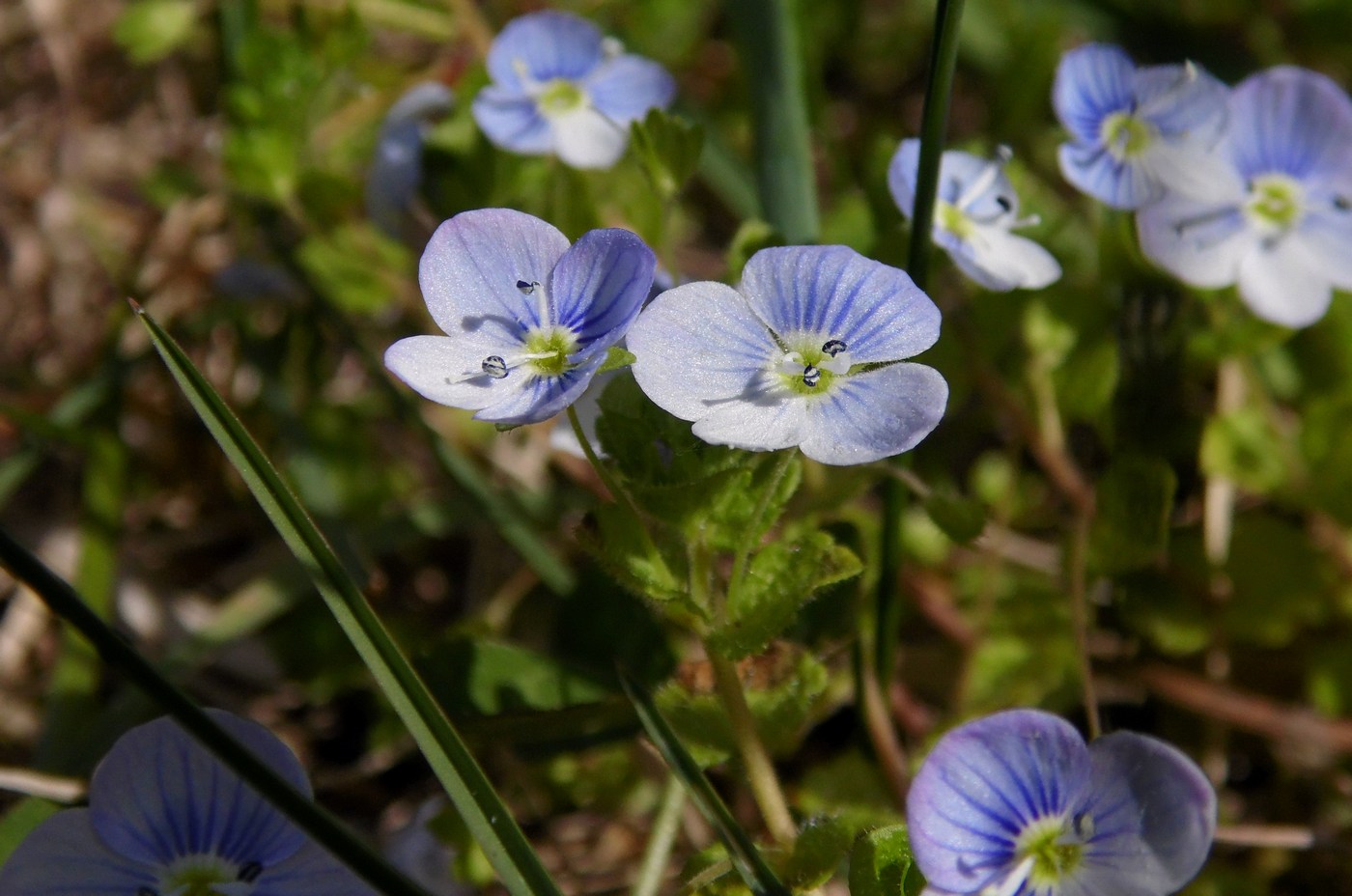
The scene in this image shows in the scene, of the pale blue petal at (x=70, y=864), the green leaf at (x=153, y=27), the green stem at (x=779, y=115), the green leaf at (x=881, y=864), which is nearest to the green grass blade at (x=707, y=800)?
the green leaf at (x=881, y=864)

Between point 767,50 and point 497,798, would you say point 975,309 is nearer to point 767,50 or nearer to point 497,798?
point 767,50

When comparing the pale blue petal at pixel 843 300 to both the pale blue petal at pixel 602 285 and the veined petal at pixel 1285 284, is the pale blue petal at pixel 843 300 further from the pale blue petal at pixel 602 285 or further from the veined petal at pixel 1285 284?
the veined petal at pixel 1285 284

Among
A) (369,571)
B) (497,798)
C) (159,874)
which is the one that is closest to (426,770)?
(369,571)

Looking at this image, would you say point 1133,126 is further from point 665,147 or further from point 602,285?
point 602,285

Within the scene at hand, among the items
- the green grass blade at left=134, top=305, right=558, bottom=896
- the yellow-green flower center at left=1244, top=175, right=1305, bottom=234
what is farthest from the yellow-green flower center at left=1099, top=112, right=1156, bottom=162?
the green grass blade at left=134, top=305, right=558, bottom=896

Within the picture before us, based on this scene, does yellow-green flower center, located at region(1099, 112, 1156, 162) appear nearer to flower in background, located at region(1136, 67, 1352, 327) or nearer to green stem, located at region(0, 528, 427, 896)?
flower in background, located at region(1136, 67, 1352, 327)

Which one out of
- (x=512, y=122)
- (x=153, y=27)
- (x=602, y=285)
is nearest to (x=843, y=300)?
(x=602, y=285)
